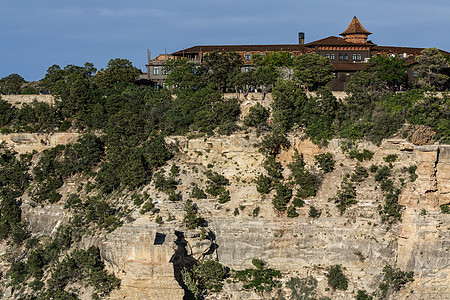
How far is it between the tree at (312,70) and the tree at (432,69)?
33.4 ft

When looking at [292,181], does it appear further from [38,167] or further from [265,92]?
[38,167]

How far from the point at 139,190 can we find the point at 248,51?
31131 millimetres

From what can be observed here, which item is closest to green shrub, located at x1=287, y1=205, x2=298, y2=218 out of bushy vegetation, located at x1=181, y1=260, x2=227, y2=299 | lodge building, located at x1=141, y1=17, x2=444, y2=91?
bushy vegetation, located at x1=181, y1=260, x2=227, y2=299

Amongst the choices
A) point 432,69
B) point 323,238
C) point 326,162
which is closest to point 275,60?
point 432,69

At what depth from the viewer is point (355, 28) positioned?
104 m

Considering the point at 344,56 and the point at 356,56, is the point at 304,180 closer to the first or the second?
the point at 344,56

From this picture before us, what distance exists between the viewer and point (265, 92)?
90.4 metres

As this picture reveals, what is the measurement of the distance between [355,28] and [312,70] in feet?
51.4

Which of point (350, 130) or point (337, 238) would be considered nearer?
point (337, 238)

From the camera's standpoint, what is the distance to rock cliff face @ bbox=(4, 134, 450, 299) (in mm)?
68125

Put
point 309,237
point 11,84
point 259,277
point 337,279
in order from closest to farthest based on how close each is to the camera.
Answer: point 337,279 → point 259,277 → point 309,237 → point 11,84

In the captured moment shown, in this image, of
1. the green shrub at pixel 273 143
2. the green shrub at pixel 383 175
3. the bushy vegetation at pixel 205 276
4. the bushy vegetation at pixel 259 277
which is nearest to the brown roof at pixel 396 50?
the green shrub at pixel 273 143

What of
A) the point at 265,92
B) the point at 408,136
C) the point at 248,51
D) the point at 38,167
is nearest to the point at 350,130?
the point at 408,136

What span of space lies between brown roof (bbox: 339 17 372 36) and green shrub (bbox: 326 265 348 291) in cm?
4084
